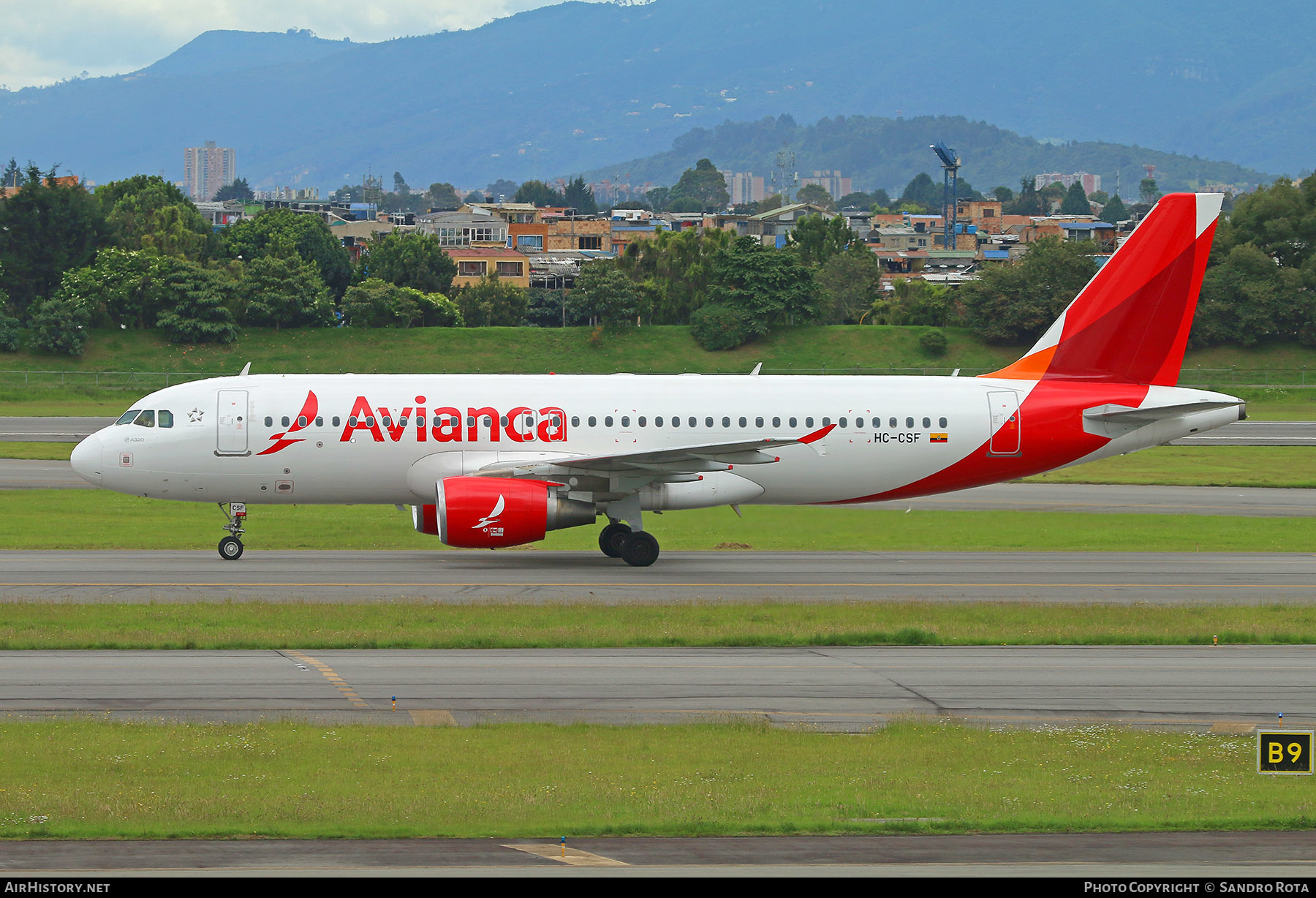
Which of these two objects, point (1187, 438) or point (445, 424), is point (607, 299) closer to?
point (1187, 438)

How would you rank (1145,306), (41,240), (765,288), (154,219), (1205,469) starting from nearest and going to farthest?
(1145,306) → (1205,469) → (765,288) → (41,240) → (154,219)

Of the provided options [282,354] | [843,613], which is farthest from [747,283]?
[843,613]

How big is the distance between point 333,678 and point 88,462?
15.6 meters

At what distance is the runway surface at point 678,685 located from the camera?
1980 centimetres

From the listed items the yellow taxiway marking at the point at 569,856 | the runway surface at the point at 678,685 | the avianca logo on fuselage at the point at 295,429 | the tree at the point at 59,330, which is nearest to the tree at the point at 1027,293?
the tree at the point at 59,330

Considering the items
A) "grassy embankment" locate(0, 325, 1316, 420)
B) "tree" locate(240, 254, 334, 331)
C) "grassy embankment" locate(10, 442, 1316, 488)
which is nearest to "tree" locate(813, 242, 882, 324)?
"grassy embankment" locate(0, 325, 1316, 420)

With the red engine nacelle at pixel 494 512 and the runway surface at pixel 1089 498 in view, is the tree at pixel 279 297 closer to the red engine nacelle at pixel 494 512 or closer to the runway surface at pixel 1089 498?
the runway surface at pixel 1089 498

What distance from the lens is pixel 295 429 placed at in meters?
34.3

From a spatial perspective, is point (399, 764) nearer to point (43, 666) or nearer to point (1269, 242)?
point (43, 666)

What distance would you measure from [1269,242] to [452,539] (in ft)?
349

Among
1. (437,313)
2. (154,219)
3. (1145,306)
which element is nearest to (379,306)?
(437,313)

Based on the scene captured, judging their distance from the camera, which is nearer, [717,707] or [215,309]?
[717,707]

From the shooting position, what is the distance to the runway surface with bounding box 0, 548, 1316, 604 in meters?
29.7

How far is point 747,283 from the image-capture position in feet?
374
